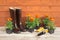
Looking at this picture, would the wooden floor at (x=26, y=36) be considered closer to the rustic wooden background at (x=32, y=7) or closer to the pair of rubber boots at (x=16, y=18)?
the pair of rubber boots at (x=16, y=18)

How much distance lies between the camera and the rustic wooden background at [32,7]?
82.2 inches

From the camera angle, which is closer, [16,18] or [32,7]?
[16,18]

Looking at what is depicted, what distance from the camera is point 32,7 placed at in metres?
2.11

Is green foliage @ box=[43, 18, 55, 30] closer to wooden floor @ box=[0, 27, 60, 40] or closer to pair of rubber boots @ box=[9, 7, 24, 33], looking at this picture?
wooden floor @ box=[0, 27, 60, 40]

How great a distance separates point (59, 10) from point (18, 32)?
24.0 inches

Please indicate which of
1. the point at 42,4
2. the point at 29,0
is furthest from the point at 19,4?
the point at 42,4

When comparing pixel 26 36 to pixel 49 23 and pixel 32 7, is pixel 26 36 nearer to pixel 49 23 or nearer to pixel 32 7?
pixel 49 23

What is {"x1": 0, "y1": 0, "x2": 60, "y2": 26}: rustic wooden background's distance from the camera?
2.09 metres

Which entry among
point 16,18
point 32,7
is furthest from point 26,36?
point 32,7

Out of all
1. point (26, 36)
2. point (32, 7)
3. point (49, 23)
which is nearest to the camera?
point (26, 36)

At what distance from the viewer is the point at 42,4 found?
6.90 ft

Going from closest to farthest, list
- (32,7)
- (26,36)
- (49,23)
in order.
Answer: (26,36)
(49,23)
(32,7)

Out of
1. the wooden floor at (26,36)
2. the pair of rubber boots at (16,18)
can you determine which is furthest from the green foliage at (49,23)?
the pair of rubber boots at (16,18)

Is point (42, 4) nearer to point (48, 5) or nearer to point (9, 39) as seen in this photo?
point (48, 5)
